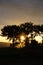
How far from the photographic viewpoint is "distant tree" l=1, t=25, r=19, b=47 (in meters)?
54.3

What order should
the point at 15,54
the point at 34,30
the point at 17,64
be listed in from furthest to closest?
1. the point at 34,30
2. the point at 15,54
3. the point at 17,64

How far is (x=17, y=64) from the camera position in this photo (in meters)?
17.7

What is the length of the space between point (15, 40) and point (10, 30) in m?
3.63

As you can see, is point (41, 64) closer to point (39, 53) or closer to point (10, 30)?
point (39, 53)

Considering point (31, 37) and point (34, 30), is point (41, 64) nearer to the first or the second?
point (31, 37)

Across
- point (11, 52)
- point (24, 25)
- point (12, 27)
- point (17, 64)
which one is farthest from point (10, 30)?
point (17, 64)

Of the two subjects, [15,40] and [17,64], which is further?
[15,40]

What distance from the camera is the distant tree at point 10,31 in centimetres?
5428

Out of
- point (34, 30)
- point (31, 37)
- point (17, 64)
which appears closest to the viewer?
point (17, 64)

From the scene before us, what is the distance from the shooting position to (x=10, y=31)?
54.9 m

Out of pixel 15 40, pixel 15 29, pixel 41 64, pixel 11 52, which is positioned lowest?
pixel 41 64

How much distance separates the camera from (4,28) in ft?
185

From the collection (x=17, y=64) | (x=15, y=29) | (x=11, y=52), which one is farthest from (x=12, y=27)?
(x=17, y=64)

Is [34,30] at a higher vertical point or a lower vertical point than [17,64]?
higher
